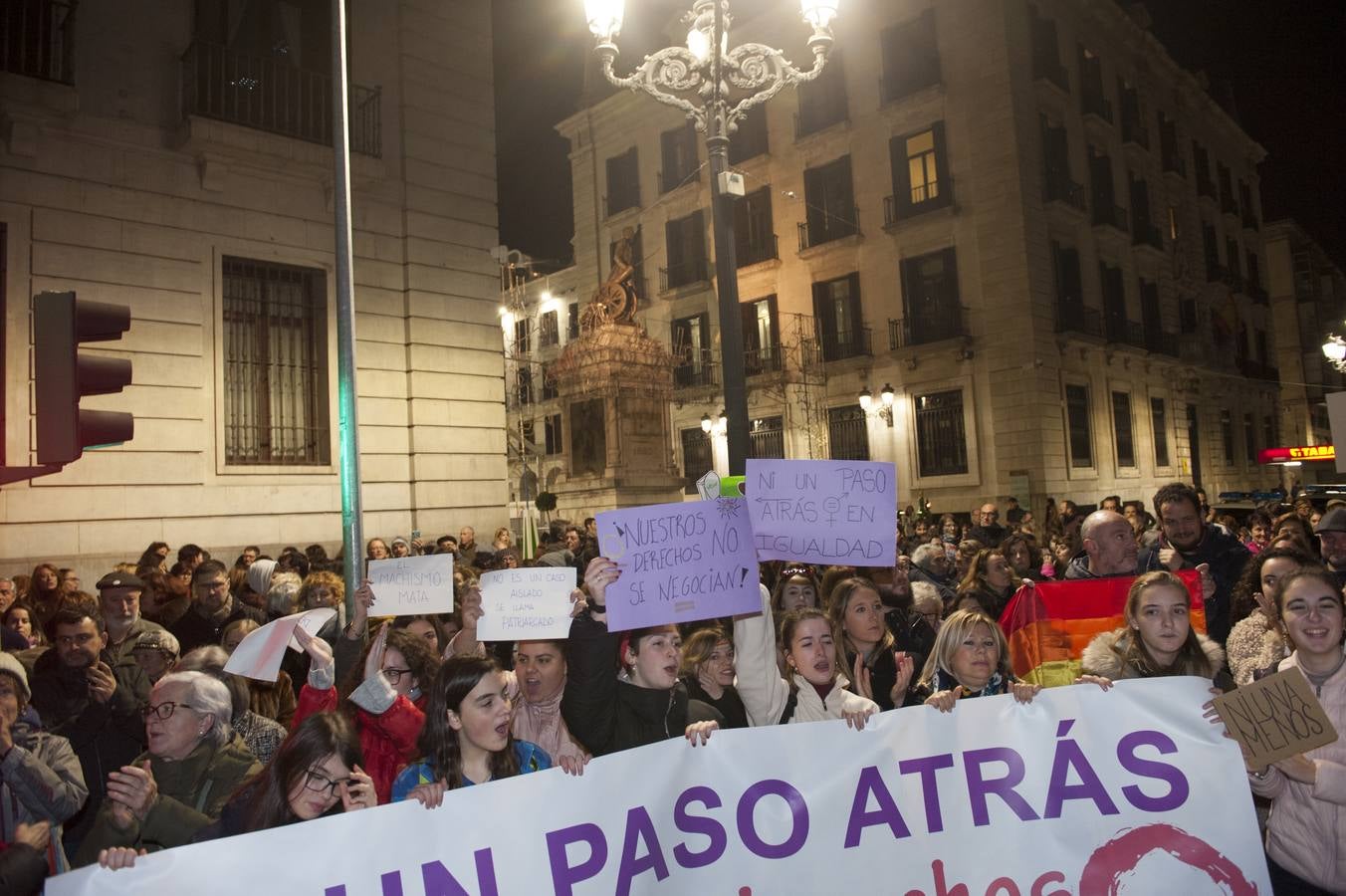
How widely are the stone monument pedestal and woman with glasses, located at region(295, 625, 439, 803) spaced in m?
16.7

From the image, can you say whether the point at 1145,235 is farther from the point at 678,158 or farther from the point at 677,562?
the point at 677,562

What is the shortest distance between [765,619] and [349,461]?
3.99m

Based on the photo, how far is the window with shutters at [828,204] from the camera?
95.0 ft

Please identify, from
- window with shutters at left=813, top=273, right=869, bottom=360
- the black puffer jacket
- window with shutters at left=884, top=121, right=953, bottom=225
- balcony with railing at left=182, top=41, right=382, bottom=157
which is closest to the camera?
the black puffer jacket

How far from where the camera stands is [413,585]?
4.84m

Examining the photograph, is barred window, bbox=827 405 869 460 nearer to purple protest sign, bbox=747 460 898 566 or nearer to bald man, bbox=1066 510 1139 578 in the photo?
bald man, bbox=1066 510 1139 578

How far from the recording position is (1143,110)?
1289 inches

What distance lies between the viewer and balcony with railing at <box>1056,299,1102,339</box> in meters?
25.9

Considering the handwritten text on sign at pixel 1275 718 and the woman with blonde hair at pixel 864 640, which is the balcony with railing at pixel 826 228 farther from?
the handwritten text on sign at pixel 1275 718

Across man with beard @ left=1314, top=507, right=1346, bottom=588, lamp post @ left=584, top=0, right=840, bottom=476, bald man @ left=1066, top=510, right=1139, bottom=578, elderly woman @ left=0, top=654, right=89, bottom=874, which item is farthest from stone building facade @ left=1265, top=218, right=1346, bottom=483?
elderly woman @ left=0, top=654, right=89, bottom=874

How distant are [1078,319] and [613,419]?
13.8m

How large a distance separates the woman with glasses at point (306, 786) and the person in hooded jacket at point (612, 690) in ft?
3.04

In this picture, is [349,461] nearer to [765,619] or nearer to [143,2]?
[765,619]

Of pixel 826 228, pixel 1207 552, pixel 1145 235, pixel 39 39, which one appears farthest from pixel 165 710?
pixel 1145 235
